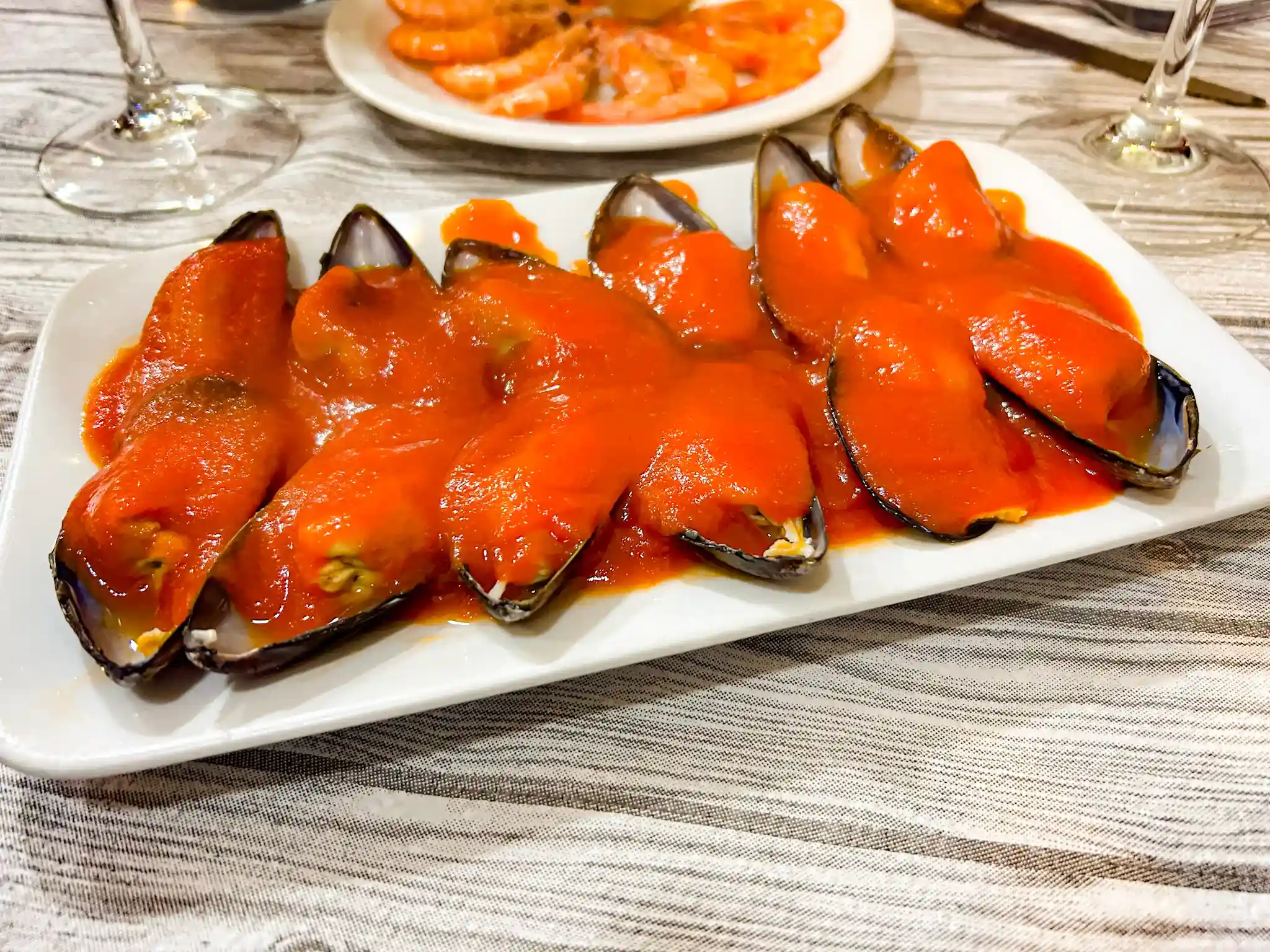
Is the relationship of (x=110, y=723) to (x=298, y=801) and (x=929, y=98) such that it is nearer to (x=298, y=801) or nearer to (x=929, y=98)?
(x=298, y=801)

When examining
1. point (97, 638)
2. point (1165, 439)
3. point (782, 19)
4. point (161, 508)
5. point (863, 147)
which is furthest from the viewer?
point (782, 19)

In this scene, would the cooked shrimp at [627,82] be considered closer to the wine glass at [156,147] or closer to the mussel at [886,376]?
the mussel at [886,376]

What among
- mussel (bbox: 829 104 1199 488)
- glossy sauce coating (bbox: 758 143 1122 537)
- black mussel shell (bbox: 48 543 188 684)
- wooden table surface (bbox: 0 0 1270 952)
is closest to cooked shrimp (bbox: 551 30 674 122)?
glossy sauce coating (bbox: 758 143 1122 537)

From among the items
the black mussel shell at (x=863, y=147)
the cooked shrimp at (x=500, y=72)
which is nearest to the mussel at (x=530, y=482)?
the black mussel shell at (x=863, y=147)

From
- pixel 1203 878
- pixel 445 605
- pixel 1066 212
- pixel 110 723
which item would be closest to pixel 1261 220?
pixel 1066 212

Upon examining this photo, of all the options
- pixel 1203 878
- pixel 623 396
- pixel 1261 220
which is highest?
pixel 623 396

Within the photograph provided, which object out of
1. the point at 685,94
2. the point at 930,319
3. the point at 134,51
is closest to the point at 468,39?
the point at 685,94

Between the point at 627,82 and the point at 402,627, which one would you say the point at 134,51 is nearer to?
the point at 627,82
